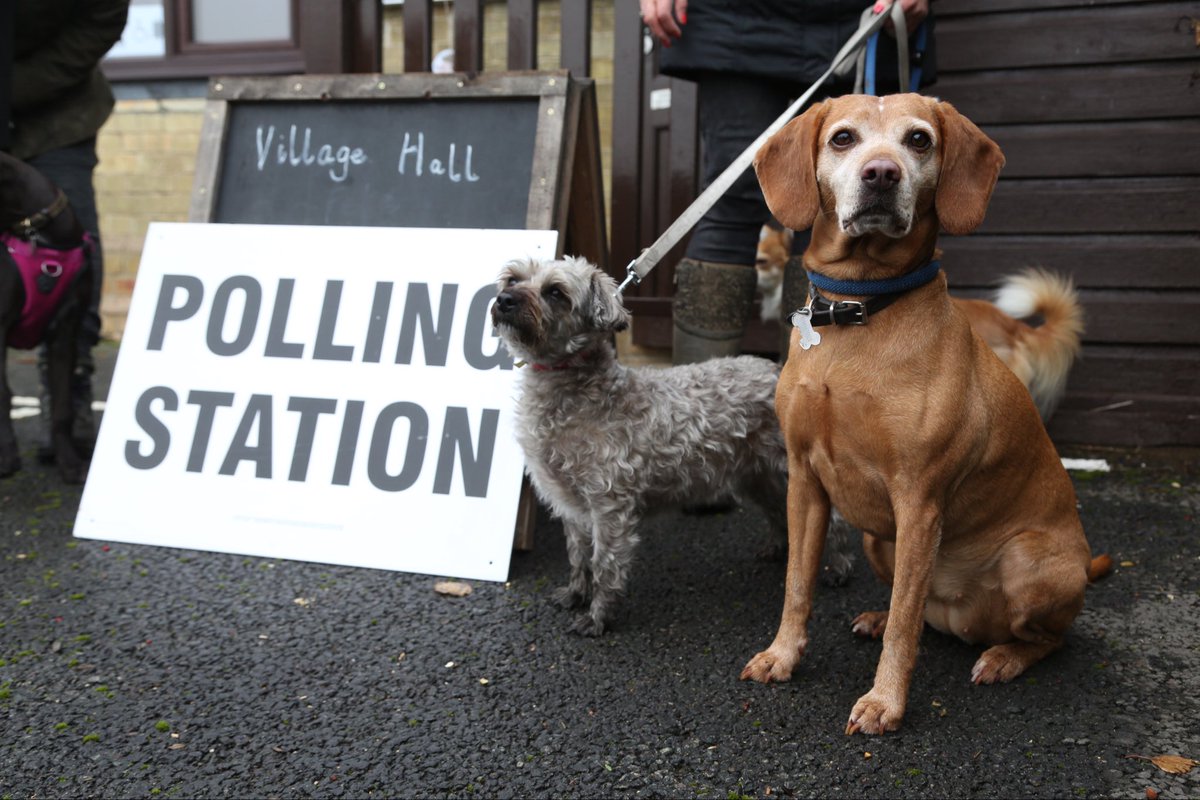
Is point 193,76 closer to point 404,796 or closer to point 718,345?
point 718,345

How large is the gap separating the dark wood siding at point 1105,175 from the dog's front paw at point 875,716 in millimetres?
3155

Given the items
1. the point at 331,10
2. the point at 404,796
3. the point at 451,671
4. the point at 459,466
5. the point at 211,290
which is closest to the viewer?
the point at 404,796

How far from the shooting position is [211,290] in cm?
388

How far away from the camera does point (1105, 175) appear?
490cm

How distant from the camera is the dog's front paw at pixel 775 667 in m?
2.64

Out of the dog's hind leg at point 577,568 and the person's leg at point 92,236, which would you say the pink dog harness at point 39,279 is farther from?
the dog's hind leg at point 577,568

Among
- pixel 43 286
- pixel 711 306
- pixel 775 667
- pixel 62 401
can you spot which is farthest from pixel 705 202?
pixel 62 401

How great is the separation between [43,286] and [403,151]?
169 cm

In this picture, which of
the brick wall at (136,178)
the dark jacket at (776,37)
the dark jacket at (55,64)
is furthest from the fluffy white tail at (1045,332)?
the brick wall at (136,178)

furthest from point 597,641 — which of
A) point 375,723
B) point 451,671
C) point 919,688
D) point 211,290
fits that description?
point 211,290

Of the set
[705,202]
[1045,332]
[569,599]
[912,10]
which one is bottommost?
[569,599]

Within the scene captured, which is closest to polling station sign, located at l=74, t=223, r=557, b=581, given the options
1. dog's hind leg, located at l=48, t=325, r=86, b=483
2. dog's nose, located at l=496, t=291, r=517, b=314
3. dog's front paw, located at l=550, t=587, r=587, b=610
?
dog's front paw, located at l=550, t=587, r=587, b=610

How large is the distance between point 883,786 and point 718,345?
6.67 feet

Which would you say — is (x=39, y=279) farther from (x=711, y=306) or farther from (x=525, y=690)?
(x=525, y=690)
